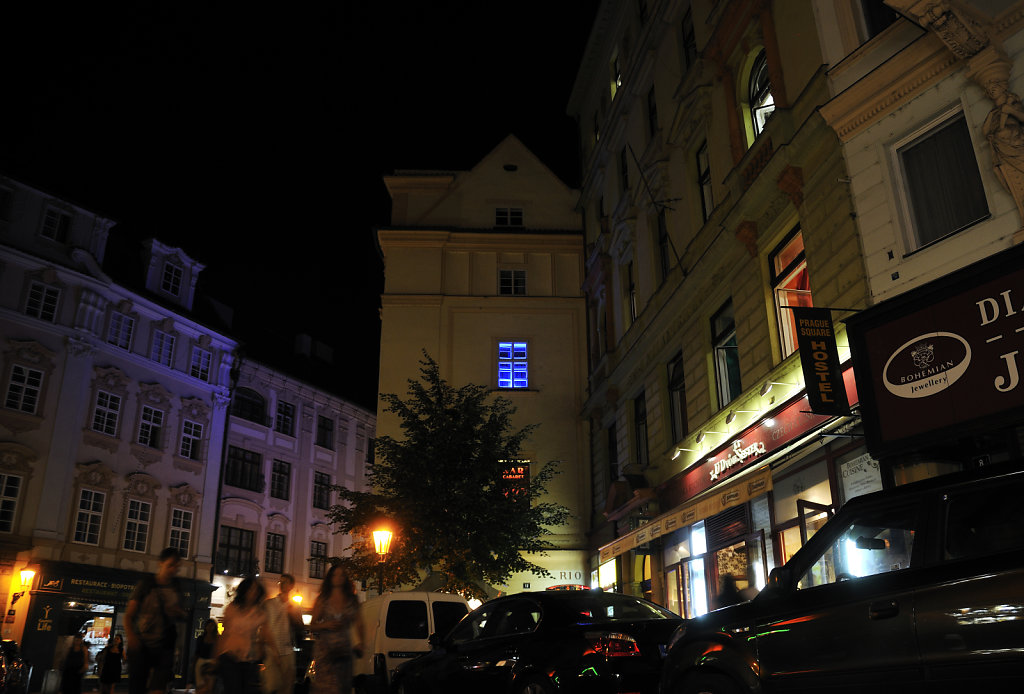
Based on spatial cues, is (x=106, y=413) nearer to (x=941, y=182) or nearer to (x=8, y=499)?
(x=8, y=499)

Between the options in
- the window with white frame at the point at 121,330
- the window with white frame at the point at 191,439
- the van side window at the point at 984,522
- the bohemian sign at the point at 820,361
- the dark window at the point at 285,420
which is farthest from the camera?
the dark window at the point at 285,420

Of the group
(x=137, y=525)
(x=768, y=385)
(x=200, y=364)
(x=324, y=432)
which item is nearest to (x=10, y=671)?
(x=768, y=385)

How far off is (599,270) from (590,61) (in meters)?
8.18

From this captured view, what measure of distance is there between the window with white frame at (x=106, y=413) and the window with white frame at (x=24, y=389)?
2318mm

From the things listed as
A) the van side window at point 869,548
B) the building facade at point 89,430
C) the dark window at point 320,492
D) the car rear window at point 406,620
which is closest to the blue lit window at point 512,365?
the building facade at point 89,430

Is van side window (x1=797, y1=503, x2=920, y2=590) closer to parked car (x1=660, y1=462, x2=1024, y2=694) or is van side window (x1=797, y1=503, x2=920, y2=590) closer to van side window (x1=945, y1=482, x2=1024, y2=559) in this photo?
parked car (x1=660, y1=462, x2=1024, y2=694)

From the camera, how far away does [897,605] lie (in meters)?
4.64

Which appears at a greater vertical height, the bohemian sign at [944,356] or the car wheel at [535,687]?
the bohemian sign at [944,356]

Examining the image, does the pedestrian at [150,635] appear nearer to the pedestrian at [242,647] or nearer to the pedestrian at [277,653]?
the pedestrian at [242,647]

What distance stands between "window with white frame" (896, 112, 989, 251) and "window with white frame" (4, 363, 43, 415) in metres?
30.3

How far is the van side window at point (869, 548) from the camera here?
4918 millimetres

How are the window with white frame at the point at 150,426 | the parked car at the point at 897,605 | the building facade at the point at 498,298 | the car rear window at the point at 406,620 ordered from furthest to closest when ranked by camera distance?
the window with white frame at the point at 150,426
the building facade at the point at 498,298
the car rear window at the point at 406,620
the parked car at the point at 897,605

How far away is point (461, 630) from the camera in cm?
972

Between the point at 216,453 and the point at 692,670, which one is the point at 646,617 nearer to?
the point at 692,670
